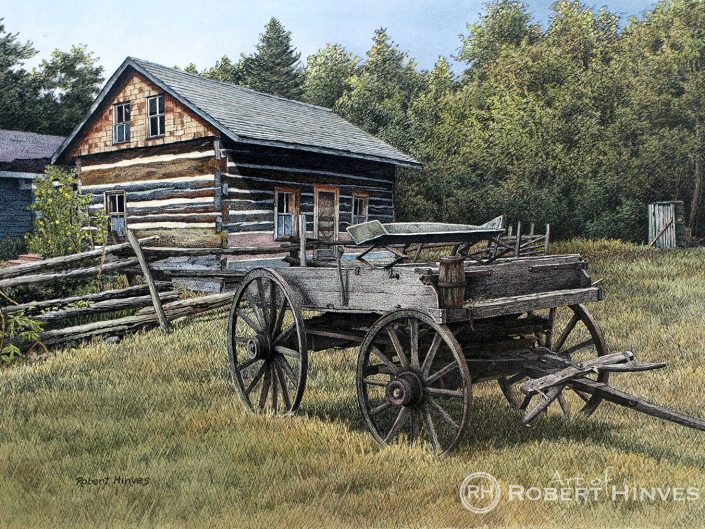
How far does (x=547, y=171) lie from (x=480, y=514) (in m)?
26.1

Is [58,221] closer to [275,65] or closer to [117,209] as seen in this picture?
[117,209]

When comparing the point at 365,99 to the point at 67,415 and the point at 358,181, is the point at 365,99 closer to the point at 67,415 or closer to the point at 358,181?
the point at 358,181

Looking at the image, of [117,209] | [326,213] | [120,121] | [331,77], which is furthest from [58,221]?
[331,77]

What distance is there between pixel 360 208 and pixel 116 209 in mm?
6668

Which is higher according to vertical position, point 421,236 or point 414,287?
point 421,236

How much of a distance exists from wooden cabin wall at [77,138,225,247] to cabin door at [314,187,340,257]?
3.22 meters

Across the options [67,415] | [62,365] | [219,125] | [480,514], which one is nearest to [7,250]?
[219,125]

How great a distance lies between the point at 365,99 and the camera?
30953 mm

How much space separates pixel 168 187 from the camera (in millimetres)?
17516

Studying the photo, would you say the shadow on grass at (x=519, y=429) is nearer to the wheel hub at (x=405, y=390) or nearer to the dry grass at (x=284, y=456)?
the dry grass at (x=284, y=456)

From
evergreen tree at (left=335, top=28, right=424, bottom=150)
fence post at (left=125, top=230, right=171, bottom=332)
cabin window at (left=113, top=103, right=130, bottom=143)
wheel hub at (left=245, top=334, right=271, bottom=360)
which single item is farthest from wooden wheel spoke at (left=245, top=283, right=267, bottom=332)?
evergreen tree at (left=335, top=28, right=424, bottom=150)

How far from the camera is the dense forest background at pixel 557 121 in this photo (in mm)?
27500

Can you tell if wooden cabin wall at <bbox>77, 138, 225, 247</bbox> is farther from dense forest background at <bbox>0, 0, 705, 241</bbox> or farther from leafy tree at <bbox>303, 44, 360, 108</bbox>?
leafy tree at <bbox>303, 44, 360, 108</bbox>

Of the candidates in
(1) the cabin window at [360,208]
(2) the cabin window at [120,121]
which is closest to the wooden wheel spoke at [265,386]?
(2) the cabin window at [120,121]
